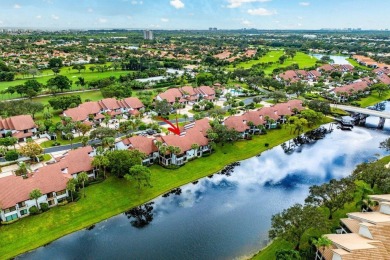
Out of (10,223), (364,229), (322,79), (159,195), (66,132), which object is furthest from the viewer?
(322,79)

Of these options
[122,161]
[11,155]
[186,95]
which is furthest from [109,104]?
[122,161]

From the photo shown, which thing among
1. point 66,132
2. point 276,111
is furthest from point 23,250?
point 276,111

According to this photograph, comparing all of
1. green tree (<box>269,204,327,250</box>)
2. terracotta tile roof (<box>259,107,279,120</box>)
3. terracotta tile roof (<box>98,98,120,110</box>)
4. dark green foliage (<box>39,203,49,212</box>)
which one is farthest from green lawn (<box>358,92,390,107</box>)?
dark green foliage (<box>39,203,49,212</box>)

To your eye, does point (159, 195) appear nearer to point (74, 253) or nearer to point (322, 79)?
point (74, 253)

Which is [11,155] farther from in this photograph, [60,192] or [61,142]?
[60,192]

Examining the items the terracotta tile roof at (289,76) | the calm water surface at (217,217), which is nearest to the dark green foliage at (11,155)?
the calm water surface at (217,217)

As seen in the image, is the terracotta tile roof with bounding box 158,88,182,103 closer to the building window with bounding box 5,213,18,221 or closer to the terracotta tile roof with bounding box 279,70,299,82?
the terracotta tile roof with bounding box 279,70,299,82

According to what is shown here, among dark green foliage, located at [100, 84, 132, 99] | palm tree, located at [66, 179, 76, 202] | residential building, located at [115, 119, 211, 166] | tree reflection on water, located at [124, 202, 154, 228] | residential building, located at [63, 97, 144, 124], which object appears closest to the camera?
tree reflection on water, located at [124, 202, 154, 228]
